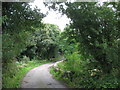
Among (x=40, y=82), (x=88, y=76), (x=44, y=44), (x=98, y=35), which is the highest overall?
(x=44, y=44)

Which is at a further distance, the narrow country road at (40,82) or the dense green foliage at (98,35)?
the narrow country road at (40,82)

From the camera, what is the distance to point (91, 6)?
5418 mm

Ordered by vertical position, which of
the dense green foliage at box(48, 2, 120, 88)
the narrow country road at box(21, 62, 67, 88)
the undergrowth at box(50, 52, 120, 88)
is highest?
the dense green foliage at box(48, 2, 120, 88)

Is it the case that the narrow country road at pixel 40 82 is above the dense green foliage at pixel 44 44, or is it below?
below

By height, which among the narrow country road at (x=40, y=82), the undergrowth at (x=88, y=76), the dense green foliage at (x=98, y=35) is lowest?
the narrow country road at (x=40, y=82)

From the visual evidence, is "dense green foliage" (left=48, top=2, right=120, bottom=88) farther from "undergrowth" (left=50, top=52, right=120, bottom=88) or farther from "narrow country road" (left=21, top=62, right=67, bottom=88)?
"narrow country road" (left=21, top=62, right=67, bottom=88)

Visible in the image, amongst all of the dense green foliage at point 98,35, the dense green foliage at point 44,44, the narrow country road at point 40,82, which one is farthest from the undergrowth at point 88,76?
the dense green foliage at point 44,44

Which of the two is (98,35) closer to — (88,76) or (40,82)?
(88,76)

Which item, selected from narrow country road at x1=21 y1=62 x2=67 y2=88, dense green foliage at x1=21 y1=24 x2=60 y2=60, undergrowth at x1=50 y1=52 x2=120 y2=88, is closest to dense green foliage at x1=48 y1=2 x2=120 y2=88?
undergrowth at x1=50 y1=52 x2=120 y2=88

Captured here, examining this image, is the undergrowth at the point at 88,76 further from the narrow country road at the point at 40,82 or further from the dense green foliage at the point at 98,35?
the narrow country road at the point at 40,82

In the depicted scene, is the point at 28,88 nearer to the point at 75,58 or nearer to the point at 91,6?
the point at 75,58

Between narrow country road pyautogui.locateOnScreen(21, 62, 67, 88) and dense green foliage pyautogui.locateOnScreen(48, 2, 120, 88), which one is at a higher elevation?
dense green foliage pyautogui.locateOnScreen(48, 2, 120, 88)

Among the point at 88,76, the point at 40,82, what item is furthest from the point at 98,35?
the point at 40,82

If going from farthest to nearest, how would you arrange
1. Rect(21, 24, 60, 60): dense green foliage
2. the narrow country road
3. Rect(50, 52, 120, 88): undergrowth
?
Rect(21, 24, 60, 60): dense green foliage
the narrow country road
Rect(50, 52, 120, 88): undergrowth
